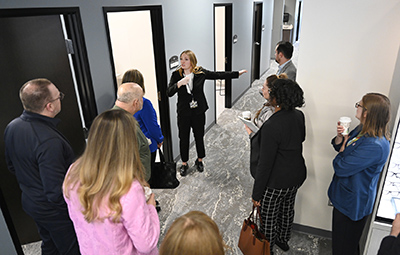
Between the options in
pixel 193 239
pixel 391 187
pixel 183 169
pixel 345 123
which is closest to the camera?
pixel 193 239

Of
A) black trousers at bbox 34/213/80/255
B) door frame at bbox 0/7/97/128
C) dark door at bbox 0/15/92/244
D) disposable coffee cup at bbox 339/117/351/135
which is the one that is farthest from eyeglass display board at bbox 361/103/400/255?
dark door at bbox 0/15/92/244

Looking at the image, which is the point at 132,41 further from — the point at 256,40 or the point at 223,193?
the point at 256,40

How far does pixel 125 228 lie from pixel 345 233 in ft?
5.50

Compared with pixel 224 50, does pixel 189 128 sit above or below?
below

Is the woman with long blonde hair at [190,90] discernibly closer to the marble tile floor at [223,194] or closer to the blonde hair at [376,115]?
the marble tile floor at [223,194]

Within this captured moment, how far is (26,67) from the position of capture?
220 cm

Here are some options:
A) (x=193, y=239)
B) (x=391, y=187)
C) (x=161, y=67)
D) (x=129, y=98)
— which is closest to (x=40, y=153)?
(x=129, y=98)

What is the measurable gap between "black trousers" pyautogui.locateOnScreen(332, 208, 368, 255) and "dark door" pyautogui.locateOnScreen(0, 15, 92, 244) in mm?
2403

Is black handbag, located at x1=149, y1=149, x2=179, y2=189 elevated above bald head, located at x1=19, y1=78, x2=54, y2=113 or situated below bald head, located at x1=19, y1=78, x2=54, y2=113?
below

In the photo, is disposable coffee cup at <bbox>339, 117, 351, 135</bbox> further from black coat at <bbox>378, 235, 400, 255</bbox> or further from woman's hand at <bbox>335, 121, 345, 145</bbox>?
black coat at <bbox>378, 235, 400, 255</bbox>

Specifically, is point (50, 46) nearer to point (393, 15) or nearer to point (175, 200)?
point (175, 200)

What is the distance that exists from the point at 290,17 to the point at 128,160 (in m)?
12.3

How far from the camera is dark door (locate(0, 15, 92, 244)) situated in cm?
208

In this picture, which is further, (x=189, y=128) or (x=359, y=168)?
(x=189, y=128)
